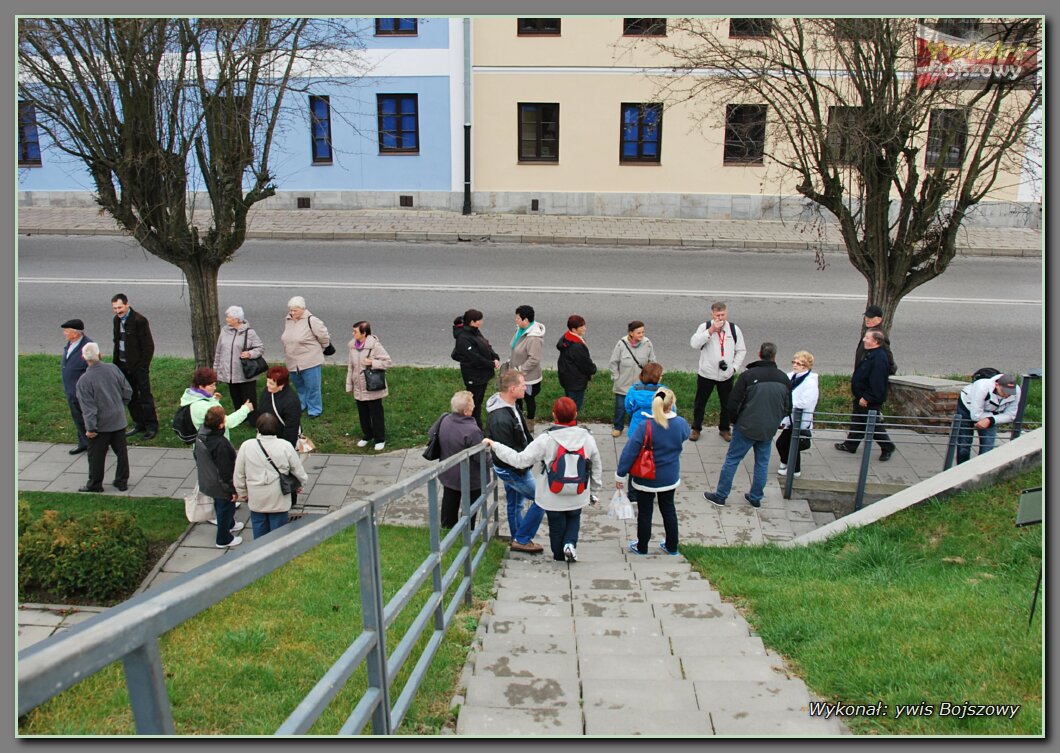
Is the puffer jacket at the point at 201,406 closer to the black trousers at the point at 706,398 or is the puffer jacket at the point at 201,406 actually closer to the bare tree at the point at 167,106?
the bare tree at the point at 167,106

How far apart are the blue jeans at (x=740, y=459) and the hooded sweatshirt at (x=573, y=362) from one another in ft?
6.37

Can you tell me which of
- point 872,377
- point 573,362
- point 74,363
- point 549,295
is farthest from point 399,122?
point 872,377

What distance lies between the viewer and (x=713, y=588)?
6.59 meters

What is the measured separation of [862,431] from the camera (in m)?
10.0

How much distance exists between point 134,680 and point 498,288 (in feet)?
50.7

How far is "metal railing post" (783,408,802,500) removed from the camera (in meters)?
9.07

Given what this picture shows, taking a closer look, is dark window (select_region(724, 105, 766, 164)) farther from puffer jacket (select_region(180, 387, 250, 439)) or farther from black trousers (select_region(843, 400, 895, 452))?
puffer jacket (select_region(180, 387, 250, 439))

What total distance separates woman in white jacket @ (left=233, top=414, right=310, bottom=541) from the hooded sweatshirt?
3.60 meters

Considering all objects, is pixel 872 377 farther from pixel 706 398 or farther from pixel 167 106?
pixel 167 106

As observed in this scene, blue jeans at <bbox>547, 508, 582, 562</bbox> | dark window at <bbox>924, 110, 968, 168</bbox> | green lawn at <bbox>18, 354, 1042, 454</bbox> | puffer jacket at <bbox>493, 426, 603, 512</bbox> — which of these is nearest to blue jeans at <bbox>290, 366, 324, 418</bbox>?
green lawn at <bbox>18, 354, 1042, 454</bbox>

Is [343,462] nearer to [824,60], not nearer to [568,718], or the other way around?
[568,718]

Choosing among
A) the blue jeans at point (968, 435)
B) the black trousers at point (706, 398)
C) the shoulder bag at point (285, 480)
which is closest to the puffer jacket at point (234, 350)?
the shoulder bag at point (285, 480)

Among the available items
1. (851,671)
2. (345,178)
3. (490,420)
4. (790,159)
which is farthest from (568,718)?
(345,178)

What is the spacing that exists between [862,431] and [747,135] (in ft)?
17.0
